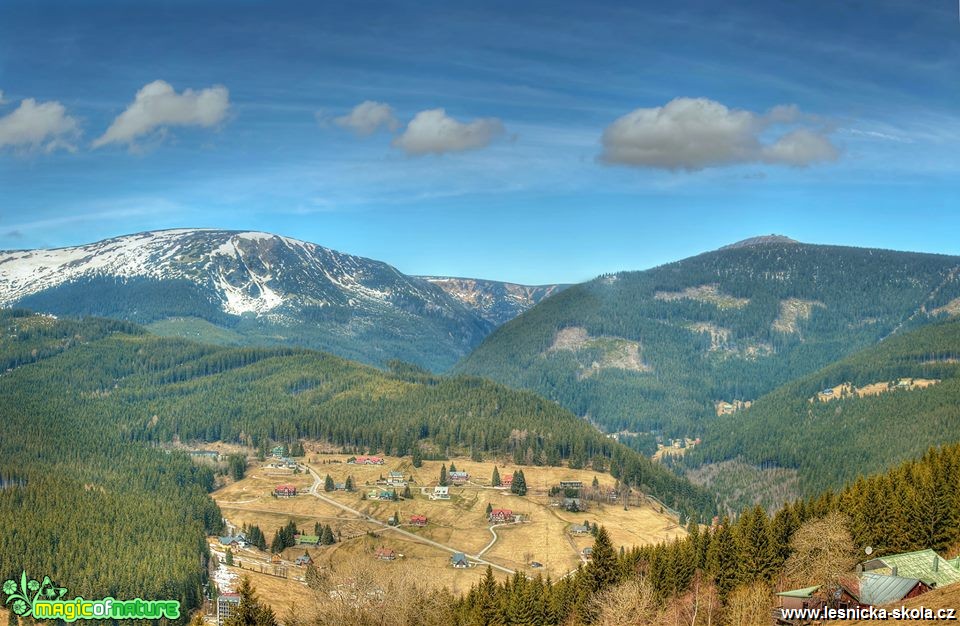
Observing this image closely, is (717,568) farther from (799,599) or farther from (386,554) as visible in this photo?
(386,554)

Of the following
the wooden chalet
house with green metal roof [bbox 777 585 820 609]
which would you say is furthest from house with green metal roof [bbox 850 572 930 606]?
the wooden chalet

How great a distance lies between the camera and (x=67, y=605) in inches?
5271

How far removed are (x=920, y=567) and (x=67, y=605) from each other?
122m

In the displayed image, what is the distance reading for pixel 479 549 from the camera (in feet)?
619

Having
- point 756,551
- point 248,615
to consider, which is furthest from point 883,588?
point 248,615

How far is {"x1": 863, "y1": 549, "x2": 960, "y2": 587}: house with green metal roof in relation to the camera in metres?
93.6

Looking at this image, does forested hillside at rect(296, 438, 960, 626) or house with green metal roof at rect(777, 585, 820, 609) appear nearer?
house with green metal roof at rect(777, 585, 820, 609)

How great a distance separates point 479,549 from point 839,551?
99472 mm

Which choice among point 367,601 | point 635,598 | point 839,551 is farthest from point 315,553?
point 839,551

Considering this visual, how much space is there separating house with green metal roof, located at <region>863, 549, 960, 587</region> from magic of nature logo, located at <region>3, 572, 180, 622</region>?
101874mm

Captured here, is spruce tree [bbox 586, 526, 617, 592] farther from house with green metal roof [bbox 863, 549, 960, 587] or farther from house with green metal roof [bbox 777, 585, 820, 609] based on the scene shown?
house with green metal roof [bbox 863, 549, 960, 587]

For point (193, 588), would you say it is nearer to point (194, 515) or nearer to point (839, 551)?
point (194, 515)

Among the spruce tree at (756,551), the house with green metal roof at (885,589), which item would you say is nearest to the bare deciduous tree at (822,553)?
the spruce tree at (756,551)

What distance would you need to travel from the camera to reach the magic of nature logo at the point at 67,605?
13200 cm
